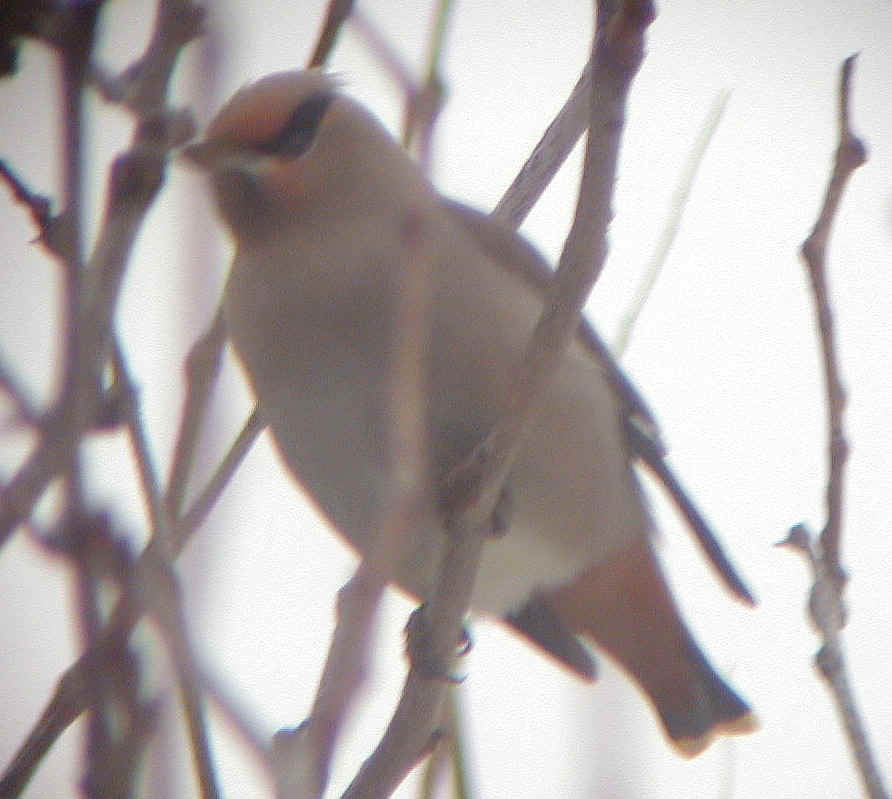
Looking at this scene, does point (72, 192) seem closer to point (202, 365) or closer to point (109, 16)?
point (109, 16)

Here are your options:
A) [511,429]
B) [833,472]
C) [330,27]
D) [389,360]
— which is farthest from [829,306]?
[389,360]

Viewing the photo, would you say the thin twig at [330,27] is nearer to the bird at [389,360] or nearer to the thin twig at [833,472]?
the thin twig at [833,472]

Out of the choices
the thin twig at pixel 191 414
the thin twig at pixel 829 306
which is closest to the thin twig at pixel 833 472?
the thin twig at pixel 829 306

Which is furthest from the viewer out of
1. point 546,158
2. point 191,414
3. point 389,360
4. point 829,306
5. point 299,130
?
point 299,130

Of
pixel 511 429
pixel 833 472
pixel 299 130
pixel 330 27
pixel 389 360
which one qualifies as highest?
pixel 299 130

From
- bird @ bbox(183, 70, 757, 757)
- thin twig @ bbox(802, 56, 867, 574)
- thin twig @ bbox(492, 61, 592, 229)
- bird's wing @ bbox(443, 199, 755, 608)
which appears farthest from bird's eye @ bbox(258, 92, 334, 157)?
thin twig @ bbox(802, 56, 867, 574)

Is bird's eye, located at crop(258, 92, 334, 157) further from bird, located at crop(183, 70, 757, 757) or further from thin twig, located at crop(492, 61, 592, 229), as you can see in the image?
thin twig, located at crop(492, 61, 592, 229)

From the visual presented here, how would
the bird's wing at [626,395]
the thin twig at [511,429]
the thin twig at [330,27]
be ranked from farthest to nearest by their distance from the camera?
the bird's wing at [626,395] < the thin twig at [330,27] < the thin twig at [511,429]

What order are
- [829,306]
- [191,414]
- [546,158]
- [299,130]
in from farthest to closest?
1. [299,130]
2. [546,158]
3. [829,306]
4. [191,414]

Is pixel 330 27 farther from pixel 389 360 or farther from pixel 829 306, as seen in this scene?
pixel 389 360
